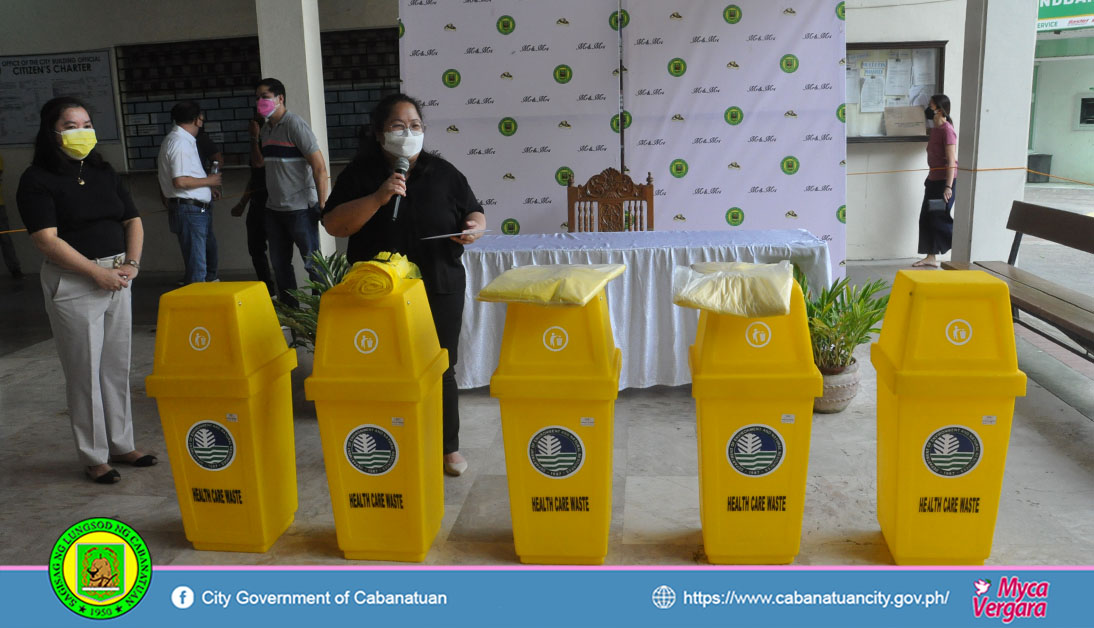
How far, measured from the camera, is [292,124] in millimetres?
5105

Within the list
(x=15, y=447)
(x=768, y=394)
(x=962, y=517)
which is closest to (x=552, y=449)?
(x=768, y=394)

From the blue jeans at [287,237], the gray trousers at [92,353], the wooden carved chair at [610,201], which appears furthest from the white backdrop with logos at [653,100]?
the gray trousers at [92,353]

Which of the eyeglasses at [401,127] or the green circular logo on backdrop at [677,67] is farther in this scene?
the green circular logo on backdrop at [677,67]

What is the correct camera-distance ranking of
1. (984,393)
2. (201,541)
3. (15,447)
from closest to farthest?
(984,393)
(201,541)
(15,447)

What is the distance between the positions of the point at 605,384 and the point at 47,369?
426 centimetres

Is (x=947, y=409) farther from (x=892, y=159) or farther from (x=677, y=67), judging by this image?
(x=892, y=159)

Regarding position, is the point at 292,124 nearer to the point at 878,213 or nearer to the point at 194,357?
the point at 194,357

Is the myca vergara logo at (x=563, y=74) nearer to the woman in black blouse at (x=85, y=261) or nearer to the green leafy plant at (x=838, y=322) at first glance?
the green leafy plant at (x=838, y=322)

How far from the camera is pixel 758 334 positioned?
90.6 inches

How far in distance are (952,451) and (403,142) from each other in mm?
1925

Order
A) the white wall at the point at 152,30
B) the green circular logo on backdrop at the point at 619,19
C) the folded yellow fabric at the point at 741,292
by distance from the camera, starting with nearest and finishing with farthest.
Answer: the folded yellow fabric at the point at 741,292
the green circular logo on backdrop at the point at 619,19
the white wall at the point at 152,30

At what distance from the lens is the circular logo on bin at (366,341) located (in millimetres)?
2379

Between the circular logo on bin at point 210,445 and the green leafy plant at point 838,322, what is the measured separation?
246cm
